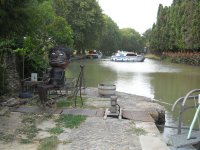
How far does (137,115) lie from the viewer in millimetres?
10812

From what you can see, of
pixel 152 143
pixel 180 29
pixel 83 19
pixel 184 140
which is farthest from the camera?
pixel 180 29

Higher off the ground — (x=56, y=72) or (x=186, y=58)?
(x=56, y=72)

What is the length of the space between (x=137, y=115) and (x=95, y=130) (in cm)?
214

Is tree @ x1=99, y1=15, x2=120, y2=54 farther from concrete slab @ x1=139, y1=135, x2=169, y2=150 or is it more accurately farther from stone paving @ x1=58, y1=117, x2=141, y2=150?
concrete slab @ x1=139, y1=135, x2=169, y2=150

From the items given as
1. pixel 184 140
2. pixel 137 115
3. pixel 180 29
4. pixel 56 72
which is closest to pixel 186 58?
pixel 180 29

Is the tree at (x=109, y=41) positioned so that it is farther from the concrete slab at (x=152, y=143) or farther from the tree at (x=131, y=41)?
the concrete slab at (x=152, y=143)

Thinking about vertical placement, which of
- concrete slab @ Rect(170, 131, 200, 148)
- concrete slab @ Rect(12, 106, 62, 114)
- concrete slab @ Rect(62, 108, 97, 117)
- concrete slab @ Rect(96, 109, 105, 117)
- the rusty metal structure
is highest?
the rusty metal structure

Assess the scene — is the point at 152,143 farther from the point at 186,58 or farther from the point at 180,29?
the point at 180,29

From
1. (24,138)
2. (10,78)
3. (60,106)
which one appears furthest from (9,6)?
(10,78)

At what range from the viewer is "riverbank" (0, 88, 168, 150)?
25.6ft

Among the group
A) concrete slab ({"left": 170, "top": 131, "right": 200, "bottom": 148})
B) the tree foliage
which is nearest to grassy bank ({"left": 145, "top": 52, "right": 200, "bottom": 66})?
the tree foliage

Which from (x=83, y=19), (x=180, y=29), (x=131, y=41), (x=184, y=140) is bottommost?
(x=184, y=140)

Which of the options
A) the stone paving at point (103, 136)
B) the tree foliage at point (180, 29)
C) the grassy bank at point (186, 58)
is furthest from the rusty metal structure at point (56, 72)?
the grassy bank at point (186, 58)

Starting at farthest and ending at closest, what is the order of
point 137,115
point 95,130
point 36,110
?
point 36,110, point 137,115, point 95,130
